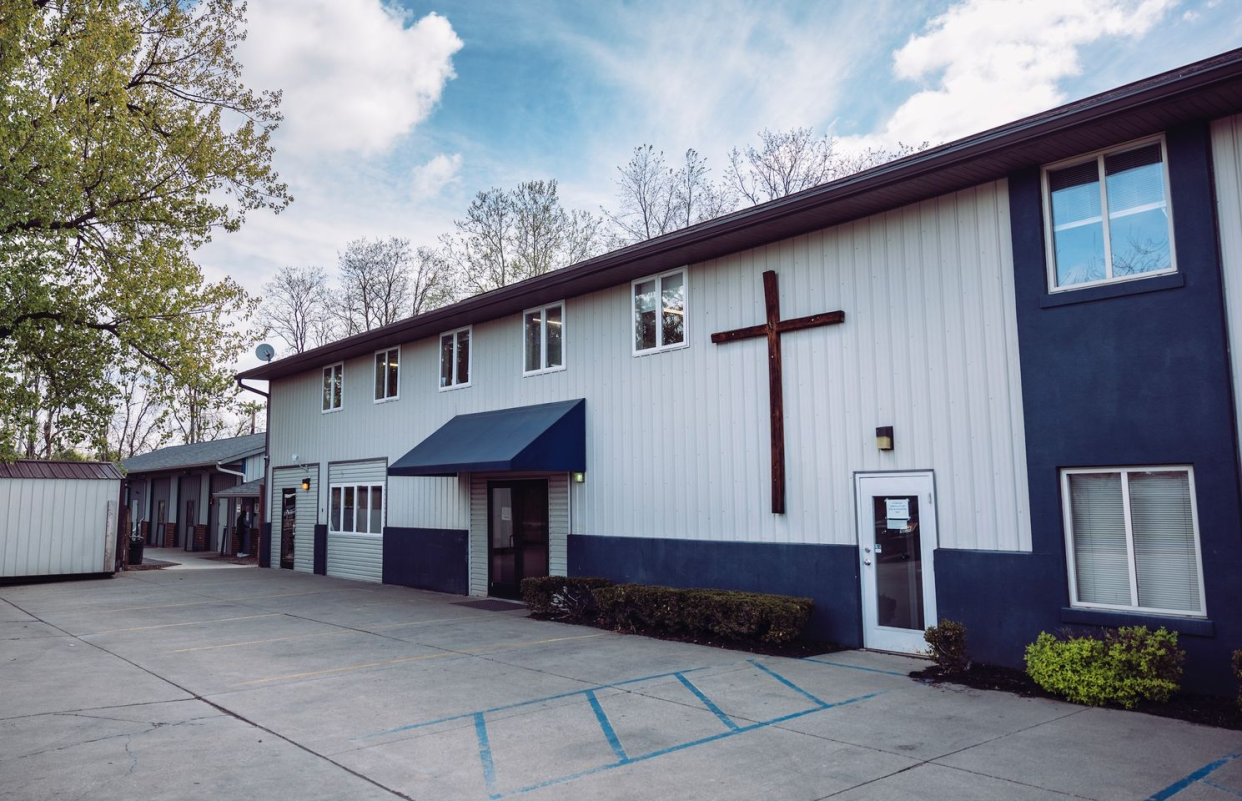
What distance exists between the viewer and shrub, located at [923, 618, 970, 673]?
8008 mm

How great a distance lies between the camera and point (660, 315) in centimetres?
1256

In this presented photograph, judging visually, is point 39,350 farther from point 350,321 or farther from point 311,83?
point 350,321

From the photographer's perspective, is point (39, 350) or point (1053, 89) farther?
point (1053, 89)

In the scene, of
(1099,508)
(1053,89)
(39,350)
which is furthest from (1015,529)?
(39,350)

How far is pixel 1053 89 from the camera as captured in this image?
17.8 meters

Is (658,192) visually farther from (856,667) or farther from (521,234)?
(856,667)

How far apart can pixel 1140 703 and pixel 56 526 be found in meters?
21.4

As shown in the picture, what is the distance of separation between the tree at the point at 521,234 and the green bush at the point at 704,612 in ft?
63.3

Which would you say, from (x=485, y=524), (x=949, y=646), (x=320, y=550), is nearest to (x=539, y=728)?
(x=949, y=646)

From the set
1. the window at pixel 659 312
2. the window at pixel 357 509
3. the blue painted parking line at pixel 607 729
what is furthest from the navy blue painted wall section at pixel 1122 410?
the window at pixel 357 509

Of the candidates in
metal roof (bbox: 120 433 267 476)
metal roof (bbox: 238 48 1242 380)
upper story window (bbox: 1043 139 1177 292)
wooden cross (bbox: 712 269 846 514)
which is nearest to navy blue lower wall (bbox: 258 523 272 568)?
metal roof (bbox: 120 433 267 476)

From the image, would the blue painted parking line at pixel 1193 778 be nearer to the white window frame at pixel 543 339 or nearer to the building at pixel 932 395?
the building at pixel 932 395

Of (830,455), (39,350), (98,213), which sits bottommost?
(830,455)

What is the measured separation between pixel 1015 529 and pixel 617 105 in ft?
64.2
